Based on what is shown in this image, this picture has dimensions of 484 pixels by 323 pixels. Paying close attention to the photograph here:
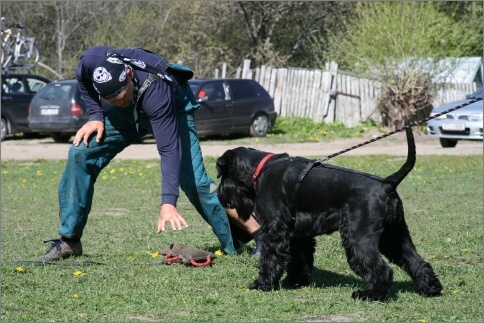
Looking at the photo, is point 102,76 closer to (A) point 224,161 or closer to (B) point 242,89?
(A) point 224,161

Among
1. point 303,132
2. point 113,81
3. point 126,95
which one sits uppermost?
point 113,81

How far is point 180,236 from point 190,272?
2058 millimetres

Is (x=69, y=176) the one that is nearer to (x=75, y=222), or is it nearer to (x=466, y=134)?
(x=75, y=222)

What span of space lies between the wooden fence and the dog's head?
19.1 m

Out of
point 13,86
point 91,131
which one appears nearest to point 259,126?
point 13,86

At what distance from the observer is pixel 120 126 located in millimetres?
7215

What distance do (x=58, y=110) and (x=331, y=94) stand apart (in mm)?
8816

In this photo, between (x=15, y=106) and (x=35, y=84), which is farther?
(x=35, y=84)

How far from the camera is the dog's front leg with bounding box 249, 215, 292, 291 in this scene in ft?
20.3

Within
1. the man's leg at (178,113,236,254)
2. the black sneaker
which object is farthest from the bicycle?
the man's leg at (178,113,236,254)

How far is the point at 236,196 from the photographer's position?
21.8ft

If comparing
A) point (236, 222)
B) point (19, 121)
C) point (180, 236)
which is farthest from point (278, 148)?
point (236, 222)

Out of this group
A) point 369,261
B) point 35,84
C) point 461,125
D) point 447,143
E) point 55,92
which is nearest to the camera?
point 369,261

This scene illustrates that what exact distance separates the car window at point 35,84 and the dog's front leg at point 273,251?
772 inches
